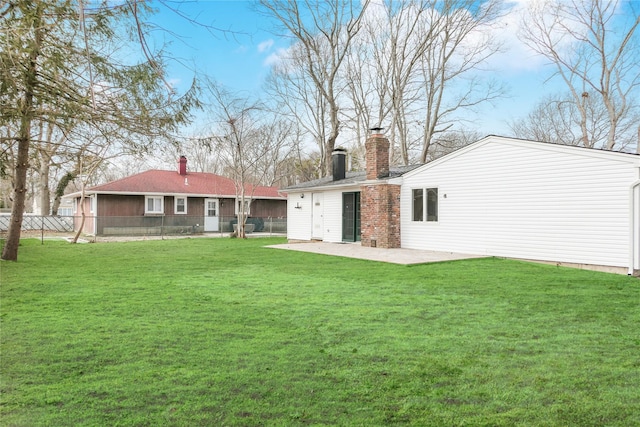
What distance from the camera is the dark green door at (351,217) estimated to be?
15320 millimetres

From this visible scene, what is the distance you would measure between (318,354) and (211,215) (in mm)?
23266

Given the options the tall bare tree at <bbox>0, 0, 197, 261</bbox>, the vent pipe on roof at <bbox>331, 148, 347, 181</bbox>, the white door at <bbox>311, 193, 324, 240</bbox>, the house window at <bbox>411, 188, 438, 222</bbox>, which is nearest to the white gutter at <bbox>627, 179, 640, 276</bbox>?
the house window at <bbox>411, 188, 438, 222</bbox>

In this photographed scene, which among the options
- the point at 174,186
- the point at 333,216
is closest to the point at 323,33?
the point at 174,186

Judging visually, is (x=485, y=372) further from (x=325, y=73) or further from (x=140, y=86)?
(x=325, y=73)

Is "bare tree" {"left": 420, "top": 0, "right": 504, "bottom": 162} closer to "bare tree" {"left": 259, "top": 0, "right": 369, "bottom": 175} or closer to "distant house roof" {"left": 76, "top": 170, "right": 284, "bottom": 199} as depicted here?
"bare tree" {"left": 259, "top": 0, "right": 369, "bottom": 175}

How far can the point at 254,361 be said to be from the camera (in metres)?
3.37

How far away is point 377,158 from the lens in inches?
552

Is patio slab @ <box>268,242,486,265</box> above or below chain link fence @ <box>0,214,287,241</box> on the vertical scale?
below

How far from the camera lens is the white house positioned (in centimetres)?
903

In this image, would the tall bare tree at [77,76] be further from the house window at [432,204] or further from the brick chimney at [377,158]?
the brick chimney at [377,158]

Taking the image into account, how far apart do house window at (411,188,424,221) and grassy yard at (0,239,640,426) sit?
617cm

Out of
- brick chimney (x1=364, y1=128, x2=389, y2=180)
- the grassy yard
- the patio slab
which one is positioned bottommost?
the grassy yard

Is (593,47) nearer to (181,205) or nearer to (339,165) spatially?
(339,165)

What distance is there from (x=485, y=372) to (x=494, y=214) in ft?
29.3
